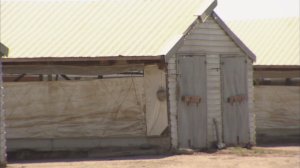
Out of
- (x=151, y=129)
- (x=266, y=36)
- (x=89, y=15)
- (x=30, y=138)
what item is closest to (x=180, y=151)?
(x=151, y=129)

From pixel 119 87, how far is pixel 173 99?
4.80 ft

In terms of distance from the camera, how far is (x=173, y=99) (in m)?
15.9

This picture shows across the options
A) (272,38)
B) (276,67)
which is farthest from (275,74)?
(272,38)

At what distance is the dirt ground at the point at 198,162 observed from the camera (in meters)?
13.6

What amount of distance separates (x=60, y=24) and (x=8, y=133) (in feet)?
12.1

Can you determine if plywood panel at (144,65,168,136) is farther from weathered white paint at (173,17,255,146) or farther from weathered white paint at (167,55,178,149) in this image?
weathered white paint at (173,17,255,146)

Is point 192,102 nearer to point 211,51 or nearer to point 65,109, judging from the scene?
point 211,51

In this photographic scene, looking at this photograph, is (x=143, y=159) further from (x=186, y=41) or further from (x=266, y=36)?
(x=266, y=36)

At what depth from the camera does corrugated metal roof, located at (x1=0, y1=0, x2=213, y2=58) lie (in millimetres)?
16188

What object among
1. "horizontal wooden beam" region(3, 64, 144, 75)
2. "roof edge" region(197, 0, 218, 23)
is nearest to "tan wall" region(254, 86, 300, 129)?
"roof edge" region(197, 0, 218, 23)

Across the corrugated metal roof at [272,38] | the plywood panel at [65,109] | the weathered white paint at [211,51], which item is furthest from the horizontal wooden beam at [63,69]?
the corrugated metal roof at [272,38]

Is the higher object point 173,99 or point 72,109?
point 173,99

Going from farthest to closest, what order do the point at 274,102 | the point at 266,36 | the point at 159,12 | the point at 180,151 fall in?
the point at 266,36 → the point at 274,102 → the point at 159,12 → the point at 180,151

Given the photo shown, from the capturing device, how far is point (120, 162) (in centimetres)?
1425
